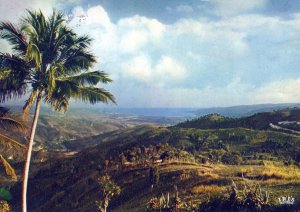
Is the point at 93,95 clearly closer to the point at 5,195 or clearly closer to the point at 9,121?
the point at 9,121

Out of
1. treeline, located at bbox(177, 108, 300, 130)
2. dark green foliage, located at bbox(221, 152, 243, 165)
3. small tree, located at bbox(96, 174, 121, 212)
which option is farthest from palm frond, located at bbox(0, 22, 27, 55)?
treeline, located at bbox(177, 108, 300, 130)

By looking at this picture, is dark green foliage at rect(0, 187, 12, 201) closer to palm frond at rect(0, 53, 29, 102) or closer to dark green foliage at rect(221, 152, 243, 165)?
dark green foliage at rect(221, 152, 243, 165)

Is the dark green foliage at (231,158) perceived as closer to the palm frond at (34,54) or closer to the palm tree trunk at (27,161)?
the palm tree trunk at (27,161)

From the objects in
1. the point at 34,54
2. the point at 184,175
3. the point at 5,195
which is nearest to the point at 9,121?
the point at 34,54

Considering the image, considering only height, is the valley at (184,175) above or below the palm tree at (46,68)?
below

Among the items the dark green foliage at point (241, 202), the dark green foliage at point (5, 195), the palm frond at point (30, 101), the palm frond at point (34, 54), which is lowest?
the dark green foliage at point (5, 195)

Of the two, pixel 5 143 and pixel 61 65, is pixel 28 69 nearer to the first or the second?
pixel 61 65

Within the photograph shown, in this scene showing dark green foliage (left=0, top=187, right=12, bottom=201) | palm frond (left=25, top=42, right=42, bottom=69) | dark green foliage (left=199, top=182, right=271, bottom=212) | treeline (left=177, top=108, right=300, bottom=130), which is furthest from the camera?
treeline (left=177, top=108, right=300, bottom=130)

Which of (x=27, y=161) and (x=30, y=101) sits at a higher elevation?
(x=30, y=101)

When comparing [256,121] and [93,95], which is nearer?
[93,95]

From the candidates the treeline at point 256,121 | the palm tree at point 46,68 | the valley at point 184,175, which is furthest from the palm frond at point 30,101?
the treeline at point 256,121

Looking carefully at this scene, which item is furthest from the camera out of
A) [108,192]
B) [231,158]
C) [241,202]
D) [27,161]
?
[231,158]
